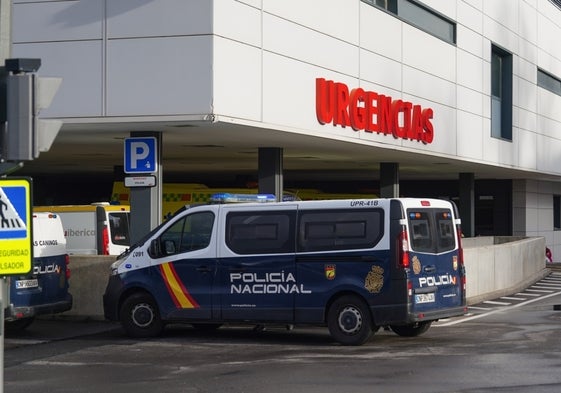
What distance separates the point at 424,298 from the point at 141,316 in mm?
4250

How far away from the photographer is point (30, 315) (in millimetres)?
16078

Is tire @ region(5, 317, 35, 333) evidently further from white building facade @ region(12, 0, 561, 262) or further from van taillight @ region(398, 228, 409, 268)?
van taillight @ region(398, 228, 409, 268)

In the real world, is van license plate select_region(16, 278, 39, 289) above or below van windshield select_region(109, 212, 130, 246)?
below

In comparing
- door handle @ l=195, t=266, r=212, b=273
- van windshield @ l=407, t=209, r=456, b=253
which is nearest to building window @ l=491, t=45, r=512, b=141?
van windshield @ l=407, t=209, r=456, b=253

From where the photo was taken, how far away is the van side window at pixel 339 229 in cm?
1480

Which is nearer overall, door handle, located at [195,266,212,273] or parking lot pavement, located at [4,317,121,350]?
door handle, located at [195,266,212,273]

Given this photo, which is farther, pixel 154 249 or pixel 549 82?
pixel 549 82

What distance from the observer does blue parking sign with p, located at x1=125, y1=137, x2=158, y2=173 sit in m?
19.5

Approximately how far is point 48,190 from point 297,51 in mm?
23000

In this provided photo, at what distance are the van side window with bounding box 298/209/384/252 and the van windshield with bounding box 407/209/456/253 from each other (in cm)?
49

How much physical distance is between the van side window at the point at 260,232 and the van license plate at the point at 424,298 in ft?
6.15

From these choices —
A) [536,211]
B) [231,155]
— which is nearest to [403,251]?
[231,155]

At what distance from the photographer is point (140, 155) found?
19.6 metres

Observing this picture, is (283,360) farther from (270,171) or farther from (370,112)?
(370,112)
